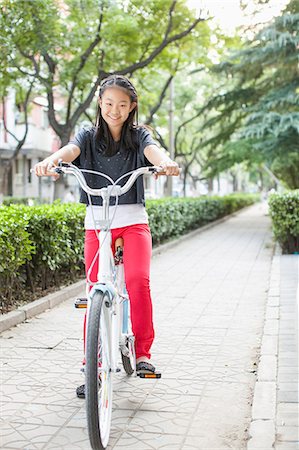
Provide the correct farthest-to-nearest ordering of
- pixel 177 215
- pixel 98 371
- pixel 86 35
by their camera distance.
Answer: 1. pixel 177 215
2. pixel 86 35
3. pixel 98 371

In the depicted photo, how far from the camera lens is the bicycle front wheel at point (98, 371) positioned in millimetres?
2918

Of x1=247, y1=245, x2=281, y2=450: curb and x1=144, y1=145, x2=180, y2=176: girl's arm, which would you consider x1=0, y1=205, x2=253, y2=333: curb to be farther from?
x1=144, y1=145, x2=180, y2=176: girl's arm

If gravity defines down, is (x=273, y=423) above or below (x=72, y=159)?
below

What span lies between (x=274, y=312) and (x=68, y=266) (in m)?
2.88

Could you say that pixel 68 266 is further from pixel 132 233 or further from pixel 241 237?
pixel 241 237

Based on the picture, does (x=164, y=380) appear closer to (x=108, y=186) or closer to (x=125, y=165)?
(x=125, y=165)

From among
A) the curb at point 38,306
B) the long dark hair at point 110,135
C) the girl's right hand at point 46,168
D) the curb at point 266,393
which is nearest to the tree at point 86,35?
the curb at point 38,306

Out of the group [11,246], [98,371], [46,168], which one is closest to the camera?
[98,371]

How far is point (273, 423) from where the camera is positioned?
3.44 m

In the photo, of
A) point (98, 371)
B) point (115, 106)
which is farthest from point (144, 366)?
point (115, 106)

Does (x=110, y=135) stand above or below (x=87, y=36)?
below

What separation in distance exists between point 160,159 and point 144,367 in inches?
49.7

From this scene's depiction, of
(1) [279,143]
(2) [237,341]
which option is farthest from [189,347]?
(1) [279,143]

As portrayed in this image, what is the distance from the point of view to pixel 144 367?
→ 3.84 m
